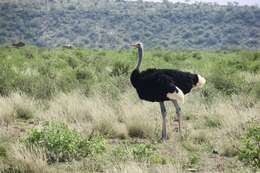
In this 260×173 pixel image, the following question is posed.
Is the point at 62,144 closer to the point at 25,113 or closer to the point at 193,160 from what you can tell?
the point at 193,160

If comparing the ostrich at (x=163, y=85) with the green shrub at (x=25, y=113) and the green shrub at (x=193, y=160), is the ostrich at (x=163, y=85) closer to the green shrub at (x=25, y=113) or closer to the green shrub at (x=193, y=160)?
the green shrub at (x=193, y=160)

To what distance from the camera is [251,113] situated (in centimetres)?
1029

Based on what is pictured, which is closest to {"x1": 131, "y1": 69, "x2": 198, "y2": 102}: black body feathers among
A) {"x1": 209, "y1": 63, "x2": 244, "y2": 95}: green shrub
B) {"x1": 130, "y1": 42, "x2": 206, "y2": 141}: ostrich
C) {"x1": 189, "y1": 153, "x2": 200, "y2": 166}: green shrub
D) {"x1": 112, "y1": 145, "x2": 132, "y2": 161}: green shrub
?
{"x1": 130, "y1": 42, "x2": 206, "y2": 141}: ostrich

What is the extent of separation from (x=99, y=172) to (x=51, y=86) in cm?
664

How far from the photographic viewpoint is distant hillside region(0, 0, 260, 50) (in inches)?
2704

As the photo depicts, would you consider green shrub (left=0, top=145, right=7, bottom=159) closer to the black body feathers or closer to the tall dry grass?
the tall dry grass

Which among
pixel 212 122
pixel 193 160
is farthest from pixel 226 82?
pixel 193 160

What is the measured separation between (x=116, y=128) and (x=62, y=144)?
8.20ft

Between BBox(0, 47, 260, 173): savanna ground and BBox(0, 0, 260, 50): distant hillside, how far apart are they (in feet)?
172

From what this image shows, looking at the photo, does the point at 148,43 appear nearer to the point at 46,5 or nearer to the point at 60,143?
the point at 46,5

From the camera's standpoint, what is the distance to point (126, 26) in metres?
75.7

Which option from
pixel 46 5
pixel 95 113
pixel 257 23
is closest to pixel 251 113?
pixel 95 113

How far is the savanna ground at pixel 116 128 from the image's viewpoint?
22.7ft

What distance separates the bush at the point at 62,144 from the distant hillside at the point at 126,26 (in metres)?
58.4
